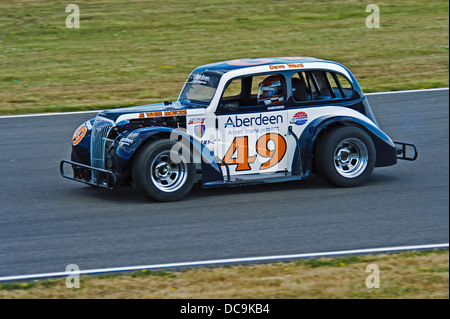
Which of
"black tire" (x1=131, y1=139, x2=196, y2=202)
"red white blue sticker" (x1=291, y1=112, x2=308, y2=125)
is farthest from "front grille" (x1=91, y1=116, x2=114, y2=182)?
"red white blue sticker" (x1=291, y1=112, x2=308, y2=125)

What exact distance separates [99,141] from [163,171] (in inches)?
36.6

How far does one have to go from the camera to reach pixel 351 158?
392 inches

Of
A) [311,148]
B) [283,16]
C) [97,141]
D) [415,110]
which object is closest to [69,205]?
[97,141]

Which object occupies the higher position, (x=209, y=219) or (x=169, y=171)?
(x=169, y=171)

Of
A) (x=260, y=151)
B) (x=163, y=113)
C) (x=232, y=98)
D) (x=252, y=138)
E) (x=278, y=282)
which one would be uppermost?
(x=232, y=98)

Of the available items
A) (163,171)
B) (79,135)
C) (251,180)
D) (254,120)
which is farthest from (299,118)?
(79,135)

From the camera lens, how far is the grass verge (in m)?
6.55

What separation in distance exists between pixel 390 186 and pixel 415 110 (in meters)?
4.73

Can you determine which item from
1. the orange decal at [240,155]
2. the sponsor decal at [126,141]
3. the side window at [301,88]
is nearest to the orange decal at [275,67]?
the side window at [301,88]

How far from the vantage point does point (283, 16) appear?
23.7 meters

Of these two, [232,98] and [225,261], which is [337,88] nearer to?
[232,98]

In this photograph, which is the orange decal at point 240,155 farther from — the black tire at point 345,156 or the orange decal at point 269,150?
the black tire at point 345,156

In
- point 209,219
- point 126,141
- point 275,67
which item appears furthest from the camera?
point 275,67

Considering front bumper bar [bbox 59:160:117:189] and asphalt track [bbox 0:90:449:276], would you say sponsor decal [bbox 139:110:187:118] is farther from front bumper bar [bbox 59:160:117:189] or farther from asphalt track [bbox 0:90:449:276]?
asphalt track [bbox 0:90:449:276]
